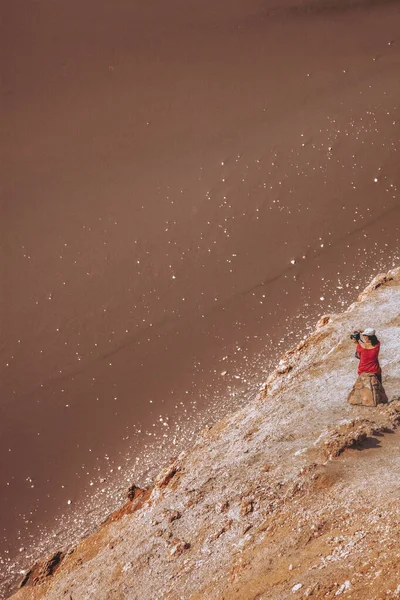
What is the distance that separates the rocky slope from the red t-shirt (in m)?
0.42

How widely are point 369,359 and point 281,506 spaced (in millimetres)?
1550

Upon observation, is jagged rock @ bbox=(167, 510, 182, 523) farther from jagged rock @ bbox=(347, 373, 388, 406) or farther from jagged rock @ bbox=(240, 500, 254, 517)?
jagged rock @ bbox=(347, 373, 388, 406)

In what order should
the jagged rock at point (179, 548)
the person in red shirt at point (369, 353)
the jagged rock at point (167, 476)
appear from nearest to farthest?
the jagged rock at point (179, 548) < the person in red shirt at point (369, 353) < the jagged rock at point (167, 476)

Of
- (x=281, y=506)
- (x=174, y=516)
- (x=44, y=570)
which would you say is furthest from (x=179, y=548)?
(x=44, y=570)

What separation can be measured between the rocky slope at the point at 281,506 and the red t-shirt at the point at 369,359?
424 millimetres

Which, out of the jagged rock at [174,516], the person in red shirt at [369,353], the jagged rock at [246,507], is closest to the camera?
the jagged rock at [246,507]

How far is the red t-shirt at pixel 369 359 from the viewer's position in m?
5.73

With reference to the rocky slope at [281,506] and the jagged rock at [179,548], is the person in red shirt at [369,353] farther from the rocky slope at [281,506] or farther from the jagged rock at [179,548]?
the jagged rock at [179,548]

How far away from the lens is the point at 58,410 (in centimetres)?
855

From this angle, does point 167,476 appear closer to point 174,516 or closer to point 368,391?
point 174,516

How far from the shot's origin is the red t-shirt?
226 inches

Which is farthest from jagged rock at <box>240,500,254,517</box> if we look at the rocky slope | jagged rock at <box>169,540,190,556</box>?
jagged rock at <box>169,540,190,556</box>

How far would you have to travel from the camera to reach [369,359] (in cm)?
575

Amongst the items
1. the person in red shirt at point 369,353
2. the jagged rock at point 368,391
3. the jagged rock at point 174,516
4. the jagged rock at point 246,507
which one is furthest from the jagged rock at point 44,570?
the person in red shirt at point 369,353
